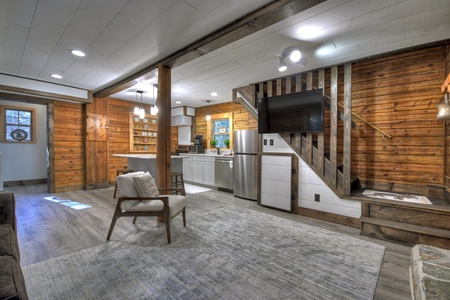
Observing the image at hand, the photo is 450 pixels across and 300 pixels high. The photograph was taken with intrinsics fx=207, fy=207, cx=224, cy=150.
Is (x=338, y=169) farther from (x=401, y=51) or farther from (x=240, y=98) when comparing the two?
(x=240, y=98)

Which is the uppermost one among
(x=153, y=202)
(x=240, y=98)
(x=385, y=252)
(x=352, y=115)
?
(x=240, y=98)

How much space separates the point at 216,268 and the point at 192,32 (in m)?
2.60

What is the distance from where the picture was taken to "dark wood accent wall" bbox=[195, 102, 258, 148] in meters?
5.70

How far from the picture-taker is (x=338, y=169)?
343 cm

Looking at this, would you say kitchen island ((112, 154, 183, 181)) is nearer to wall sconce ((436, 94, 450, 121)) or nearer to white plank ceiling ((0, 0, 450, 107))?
white plank ceiling ((0, 0, 450, 107))

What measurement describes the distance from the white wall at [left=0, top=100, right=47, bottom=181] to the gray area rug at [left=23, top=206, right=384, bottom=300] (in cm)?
573

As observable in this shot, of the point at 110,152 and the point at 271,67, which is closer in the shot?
the point at 271,67

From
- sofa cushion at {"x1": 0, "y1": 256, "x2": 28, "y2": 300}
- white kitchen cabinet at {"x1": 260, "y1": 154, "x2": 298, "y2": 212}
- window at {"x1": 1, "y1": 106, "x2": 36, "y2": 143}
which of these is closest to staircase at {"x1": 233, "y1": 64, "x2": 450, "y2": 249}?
white kitchen cabinet at {"x1": 260, "y1": 154, "x2": 298, "y2": 212}

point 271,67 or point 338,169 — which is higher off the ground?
point 271,67

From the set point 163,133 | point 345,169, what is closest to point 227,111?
point 163,133

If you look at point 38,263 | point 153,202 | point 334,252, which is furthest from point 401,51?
point 38,263

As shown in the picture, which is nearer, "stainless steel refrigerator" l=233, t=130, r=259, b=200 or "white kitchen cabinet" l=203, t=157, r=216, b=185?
"stainless steel refrigerator" l=233, t=130, r=259, b=200

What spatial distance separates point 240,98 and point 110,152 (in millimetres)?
4108

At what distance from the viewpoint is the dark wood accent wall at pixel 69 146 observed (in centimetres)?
509
